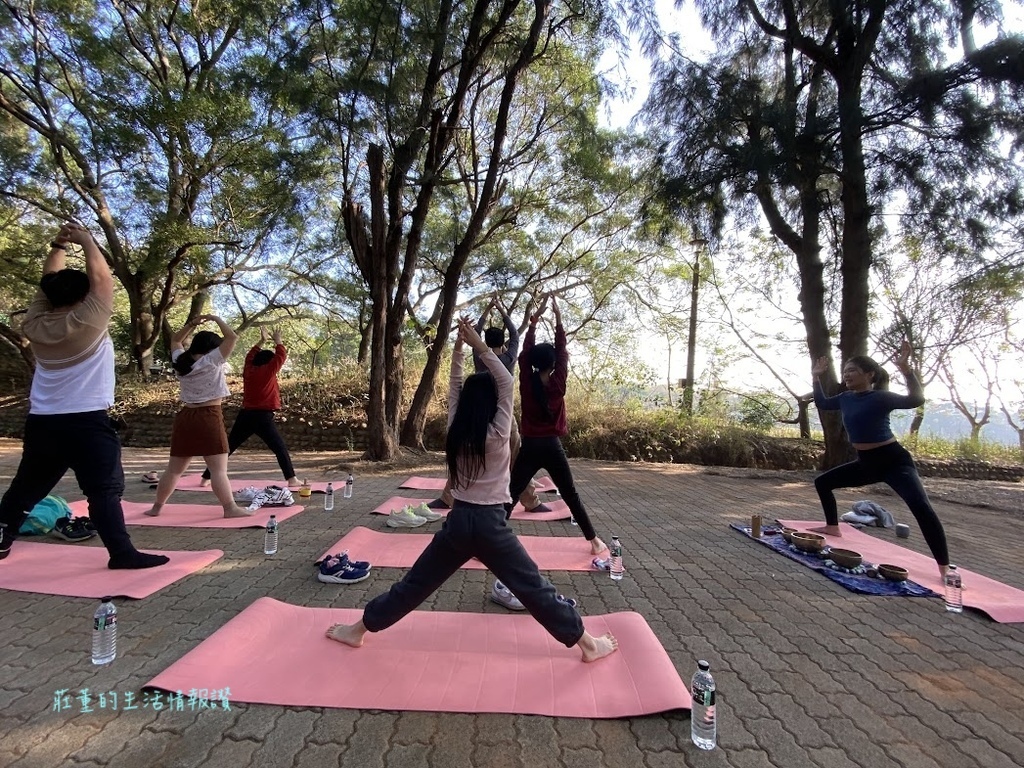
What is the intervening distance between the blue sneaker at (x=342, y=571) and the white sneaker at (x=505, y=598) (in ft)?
3.08

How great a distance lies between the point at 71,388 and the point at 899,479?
5.82 metres

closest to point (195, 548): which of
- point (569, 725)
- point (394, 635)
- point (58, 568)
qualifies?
point (58, 568)

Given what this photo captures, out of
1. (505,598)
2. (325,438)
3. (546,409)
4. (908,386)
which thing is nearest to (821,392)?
(908,386)

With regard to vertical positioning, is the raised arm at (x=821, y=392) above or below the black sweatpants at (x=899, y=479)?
above

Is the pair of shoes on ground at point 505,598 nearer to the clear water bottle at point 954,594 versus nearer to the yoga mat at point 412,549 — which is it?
the yoga mat at point 412,549

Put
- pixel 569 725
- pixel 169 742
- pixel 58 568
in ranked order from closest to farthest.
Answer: pixel 169 742 → pixel 569 725 → pixel 58 568

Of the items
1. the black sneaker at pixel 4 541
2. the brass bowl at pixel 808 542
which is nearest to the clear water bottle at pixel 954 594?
the brass bowl at pixel 808 542

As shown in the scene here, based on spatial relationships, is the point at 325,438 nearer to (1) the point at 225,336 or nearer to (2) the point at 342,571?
(1) the point at 225,336

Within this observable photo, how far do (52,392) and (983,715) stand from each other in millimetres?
5115

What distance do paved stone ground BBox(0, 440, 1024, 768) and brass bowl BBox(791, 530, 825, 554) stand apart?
283mm

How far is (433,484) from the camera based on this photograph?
7258mm

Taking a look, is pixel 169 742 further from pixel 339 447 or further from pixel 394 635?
pixel 339 447

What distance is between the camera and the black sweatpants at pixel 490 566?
7.13 feet

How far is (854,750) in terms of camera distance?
1.91 metres
